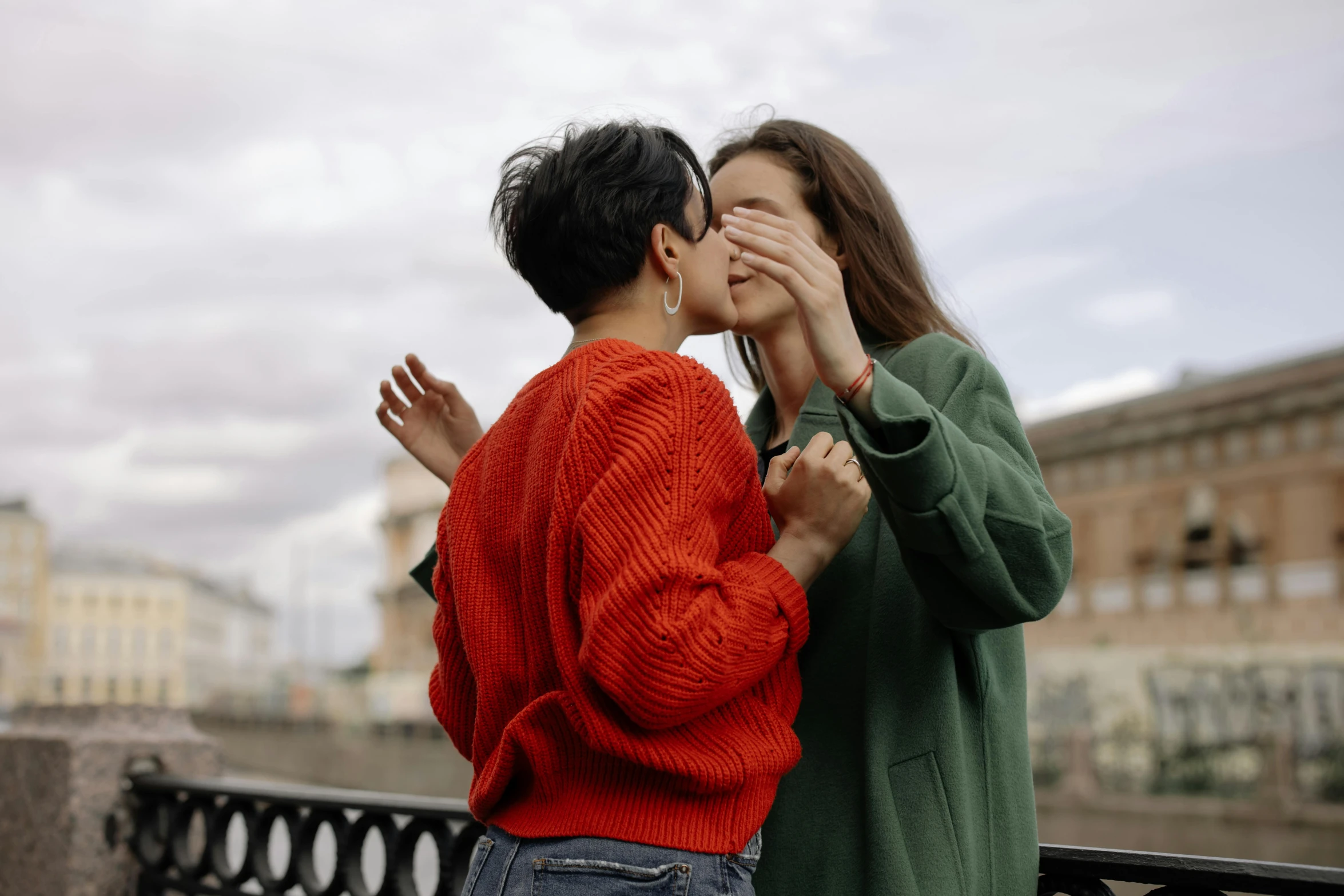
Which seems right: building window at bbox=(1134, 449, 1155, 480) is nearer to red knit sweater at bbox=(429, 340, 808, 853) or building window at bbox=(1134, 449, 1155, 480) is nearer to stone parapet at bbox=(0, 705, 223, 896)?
stone parapet at bbox=(0, 705, 223, 896)

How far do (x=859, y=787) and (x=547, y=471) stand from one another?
0.65 metres

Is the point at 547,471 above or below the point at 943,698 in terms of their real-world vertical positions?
above

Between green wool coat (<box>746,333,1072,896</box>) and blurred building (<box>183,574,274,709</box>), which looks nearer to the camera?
green wool coat (<box>746,333,1072,896</box>)

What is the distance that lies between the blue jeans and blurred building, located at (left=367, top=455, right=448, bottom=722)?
159 ft

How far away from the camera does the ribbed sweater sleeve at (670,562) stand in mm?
1329

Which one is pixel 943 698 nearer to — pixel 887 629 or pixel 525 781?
pixel 887 629

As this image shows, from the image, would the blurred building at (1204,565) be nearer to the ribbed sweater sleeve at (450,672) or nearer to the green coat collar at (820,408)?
the green coat collar at (820,408)

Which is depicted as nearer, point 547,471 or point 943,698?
point 547,471

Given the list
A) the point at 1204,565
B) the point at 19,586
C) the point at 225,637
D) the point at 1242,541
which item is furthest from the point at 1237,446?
the point at 225,637

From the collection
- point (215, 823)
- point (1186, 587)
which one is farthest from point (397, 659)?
point (215, 823)

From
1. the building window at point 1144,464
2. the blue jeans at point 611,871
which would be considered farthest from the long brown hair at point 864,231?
the building window at point 1144,464

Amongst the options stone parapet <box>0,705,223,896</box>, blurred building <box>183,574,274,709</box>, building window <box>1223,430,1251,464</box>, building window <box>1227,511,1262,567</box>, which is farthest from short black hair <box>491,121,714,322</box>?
blurred building <box>183,574,274,709</box>

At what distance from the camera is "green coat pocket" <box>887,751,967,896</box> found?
159 cm

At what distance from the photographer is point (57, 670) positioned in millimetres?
85625
